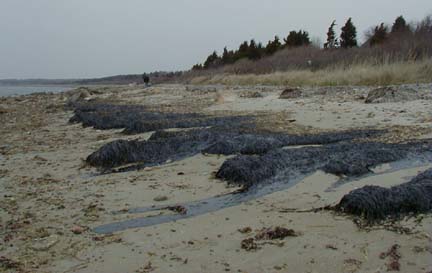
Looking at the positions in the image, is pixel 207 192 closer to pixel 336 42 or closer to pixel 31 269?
pixel 31 269

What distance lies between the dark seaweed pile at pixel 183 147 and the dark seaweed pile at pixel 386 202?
7.15 feet

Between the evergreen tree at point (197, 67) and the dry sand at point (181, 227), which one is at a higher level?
the evergreen tree at point (197, 67)

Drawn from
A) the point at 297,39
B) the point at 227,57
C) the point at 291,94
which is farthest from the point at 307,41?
the point at 291,94

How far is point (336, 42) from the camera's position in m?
47.4

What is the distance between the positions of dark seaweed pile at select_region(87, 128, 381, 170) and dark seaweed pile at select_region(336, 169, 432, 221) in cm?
218

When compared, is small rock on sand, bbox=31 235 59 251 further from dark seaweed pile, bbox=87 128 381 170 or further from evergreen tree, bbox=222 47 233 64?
evergreen tree, bbox=222 47 233 64

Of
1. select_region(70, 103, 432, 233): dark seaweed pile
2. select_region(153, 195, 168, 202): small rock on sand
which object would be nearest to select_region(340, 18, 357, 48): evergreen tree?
select_region(70, 103, 432, 233): dark seaweed pile

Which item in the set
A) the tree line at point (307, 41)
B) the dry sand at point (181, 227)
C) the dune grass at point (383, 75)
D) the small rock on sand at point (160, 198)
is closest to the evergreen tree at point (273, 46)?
the tree line at point (307, 41)

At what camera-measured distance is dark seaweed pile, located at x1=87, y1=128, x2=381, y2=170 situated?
511 cm

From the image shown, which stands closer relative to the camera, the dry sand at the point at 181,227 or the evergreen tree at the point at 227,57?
the dry sand at the point at 181,227

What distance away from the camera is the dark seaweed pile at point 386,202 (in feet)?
9.32

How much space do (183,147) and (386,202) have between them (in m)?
3.19

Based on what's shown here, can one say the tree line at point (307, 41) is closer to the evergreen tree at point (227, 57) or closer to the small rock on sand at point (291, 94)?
the evergreen tree at point (227, 57)

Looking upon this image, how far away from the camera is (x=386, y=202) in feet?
9.46
